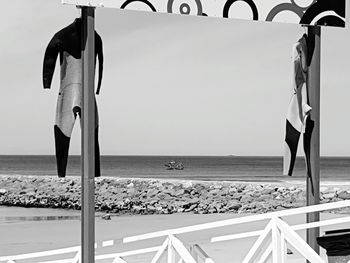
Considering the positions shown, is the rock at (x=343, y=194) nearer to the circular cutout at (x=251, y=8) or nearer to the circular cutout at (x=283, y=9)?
the circular cutout at (x=283, y=9)

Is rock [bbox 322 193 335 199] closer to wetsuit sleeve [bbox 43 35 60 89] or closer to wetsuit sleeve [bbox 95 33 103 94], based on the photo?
wetsuit sleeve [bbox 95 33 103 94]

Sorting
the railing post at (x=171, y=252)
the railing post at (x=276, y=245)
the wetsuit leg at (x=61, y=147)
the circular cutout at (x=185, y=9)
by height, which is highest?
the circular cutout at (x=185, y=9)

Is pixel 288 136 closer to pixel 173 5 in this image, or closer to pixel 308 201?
pixel 308 201

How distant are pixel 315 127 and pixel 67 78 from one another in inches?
64.9

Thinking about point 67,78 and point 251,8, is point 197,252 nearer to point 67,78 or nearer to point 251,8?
point 67,78

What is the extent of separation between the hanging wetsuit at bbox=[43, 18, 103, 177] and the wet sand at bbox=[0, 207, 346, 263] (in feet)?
20.0

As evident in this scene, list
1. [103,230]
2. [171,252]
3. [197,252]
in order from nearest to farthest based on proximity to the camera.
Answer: [197,252] → [171,252] → [103,230]

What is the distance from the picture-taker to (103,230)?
704 inches

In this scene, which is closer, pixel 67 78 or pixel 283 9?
pixel 67 78

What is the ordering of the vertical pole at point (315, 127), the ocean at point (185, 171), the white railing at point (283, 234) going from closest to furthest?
the white railing at point (283, 234), the vertical pole at point (315, 127), the ocean at point (185, 171)

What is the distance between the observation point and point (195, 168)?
55.1 meters

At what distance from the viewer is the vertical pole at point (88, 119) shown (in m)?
3.82

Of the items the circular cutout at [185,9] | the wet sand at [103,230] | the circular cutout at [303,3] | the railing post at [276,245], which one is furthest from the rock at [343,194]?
the railing post at [276,245]

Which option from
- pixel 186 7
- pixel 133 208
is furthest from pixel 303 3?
pixel 133 208
